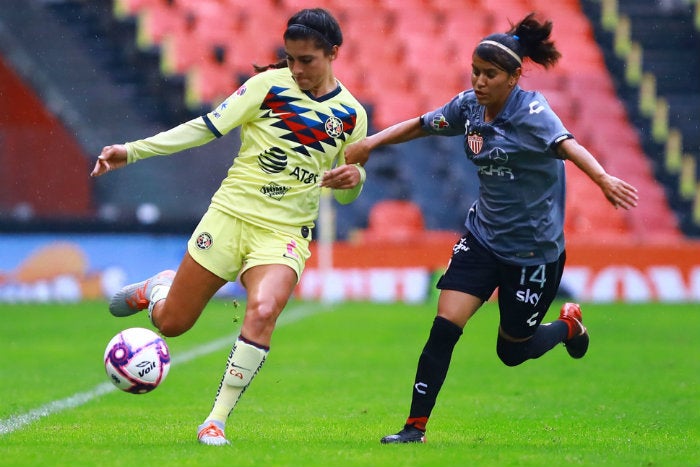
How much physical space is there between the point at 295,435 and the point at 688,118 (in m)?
17.1

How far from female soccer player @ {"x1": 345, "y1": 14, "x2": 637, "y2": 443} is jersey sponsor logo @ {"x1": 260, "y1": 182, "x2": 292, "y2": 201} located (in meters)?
0.39

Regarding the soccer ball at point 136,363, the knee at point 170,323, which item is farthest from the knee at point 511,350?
the soccer ball at point 136,363

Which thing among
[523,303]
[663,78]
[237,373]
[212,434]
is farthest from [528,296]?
[663,78]

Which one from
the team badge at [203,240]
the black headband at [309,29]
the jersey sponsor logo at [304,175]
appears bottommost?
the team badge at [203,240]

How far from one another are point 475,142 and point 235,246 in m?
Answer: 1.36

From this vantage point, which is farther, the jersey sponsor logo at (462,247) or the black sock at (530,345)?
the black sock at (530,345)

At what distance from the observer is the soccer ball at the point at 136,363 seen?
254 inches

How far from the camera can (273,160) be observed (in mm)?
6633

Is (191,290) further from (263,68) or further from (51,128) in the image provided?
(51,128)

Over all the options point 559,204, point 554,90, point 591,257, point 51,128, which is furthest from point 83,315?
point 559,204

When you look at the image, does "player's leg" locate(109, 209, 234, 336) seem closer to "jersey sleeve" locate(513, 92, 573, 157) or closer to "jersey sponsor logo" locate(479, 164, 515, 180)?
"jersey sponsor logo" locate(479, 164, 515, 180)

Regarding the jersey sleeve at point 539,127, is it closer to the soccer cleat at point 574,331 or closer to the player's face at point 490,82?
the player's face at point 490,82

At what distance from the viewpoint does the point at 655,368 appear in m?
10.8

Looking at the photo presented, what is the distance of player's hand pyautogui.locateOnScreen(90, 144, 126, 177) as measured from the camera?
6.30 metres
